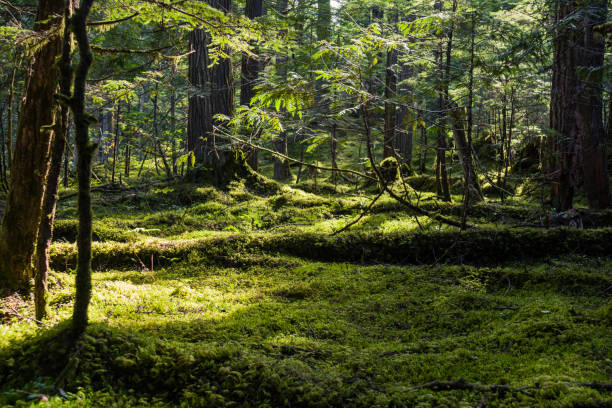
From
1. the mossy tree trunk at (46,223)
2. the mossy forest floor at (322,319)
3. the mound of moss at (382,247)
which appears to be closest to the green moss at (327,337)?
the mossy forest floor at (322,319)

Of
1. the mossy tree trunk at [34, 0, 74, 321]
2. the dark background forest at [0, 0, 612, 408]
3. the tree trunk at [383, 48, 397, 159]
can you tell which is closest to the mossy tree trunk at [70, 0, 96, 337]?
the dark background forest at [0, 0, 612, 408]

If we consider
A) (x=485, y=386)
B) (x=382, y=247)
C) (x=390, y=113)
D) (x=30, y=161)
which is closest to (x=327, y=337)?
(x=485, y=386)

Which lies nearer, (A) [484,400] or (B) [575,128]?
(A) [484,400]

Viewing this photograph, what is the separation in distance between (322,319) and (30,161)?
10.9 feet

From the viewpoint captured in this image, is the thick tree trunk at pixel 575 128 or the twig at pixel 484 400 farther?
the thick tree trunk at pixel 575 128

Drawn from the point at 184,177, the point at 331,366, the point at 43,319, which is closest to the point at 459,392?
the point at 331,366

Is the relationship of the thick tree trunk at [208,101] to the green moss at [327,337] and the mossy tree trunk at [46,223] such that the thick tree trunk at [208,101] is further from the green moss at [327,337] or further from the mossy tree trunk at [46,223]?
the mossy tree trunk at [46,223]

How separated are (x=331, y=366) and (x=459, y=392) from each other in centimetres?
87

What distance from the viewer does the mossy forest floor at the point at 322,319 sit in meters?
2.18

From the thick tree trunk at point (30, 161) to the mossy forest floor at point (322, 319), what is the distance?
322 millimetres

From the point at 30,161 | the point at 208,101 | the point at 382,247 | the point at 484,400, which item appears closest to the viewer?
the point at 484,400

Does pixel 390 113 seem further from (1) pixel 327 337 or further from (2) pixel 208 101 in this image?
(1) pixel 327 337

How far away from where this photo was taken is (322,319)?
3.68 metres

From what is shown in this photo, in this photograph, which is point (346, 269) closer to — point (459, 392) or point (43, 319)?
point (459, 392)
